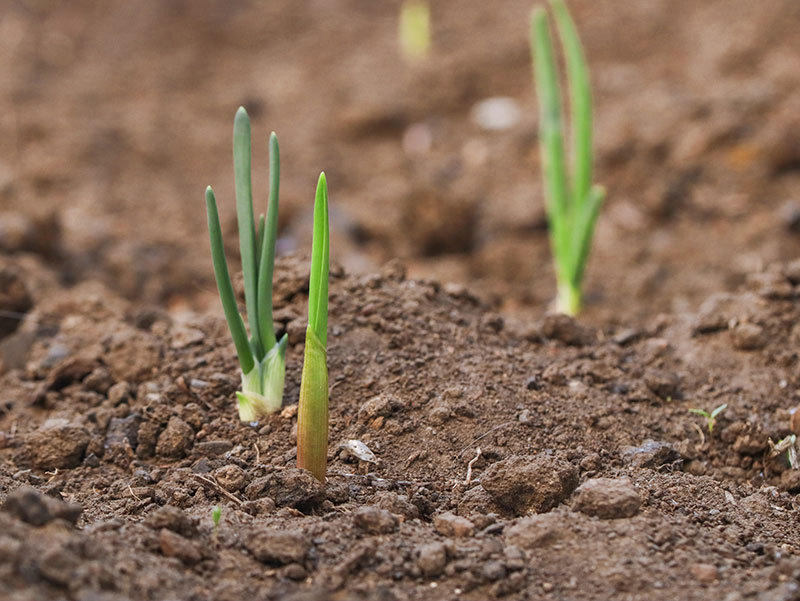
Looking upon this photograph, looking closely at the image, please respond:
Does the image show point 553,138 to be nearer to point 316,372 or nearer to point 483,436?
point 483,436

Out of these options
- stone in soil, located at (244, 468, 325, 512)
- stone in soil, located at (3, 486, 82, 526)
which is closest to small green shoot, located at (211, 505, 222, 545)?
stone in soil, located at (244, 468, 325, 512)

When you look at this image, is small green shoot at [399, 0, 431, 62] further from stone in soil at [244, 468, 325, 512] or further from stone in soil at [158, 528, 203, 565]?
stone in soil at [158, 528, 203, 565]

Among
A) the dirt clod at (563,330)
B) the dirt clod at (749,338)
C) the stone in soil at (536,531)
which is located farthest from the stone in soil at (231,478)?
the dirt clod at (749,338)

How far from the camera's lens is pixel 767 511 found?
1.52 m

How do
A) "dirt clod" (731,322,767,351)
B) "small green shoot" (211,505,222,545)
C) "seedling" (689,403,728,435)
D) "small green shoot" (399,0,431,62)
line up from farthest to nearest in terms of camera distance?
"small green shoot" (399,0,431,62) < "dirt clod" (731,322,767,351) < "seedling" (689,403,728,435) < "small green shoot" (211,505,222,545)

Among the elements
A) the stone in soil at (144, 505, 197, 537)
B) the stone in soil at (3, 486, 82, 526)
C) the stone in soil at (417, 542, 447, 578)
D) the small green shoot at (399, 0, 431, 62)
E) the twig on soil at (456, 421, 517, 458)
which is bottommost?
the stone in soil at (417, 542, 447, 578)

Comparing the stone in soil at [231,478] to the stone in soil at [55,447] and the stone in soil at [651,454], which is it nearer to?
the stone in soil at [55,447]

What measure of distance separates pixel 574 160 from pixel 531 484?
1.37m

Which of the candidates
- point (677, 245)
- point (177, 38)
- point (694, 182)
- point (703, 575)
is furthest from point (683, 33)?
point (703, 575)

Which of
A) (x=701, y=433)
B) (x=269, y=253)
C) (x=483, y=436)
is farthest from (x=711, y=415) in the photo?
(x=269, y=253)

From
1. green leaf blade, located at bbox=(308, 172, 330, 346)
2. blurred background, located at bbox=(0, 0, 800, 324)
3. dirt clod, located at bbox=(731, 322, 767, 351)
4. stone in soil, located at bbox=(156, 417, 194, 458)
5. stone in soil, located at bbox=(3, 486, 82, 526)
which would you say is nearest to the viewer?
stone in soil, located at bbox=(3, 486, 82, 526)

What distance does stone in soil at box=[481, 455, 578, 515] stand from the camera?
1442 millimetres

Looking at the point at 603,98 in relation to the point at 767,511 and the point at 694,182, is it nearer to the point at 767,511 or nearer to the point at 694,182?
the point at 694,182

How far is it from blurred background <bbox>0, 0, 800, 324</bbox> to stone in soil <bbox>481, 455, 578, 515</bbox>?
89 cm
